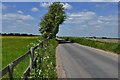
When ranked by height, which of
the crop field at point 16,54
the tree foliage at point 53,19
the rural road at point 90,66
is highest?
the tree foliage at point 53,19

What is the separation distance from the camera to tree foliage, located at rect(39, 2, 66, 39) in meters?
97.4

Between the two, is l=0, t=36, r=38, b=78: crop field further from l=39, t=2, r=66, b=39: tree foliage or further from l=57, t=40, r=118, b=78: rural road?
l=39, t=2, r=66, b=39: tree foliage

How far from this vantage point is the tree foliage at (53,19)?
97.4m

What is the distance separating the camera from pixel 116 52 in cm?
3388

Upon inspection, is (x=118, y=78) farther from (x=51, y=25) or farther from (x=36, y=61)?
(x=51, y=25)

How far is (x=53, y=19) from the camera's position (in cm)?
10094

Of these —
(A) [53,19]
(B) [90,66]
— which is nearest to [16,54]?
(B) [90,66]

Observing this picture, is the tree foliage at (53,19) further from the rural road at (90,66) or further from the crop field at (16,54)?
the rural road at (90,66)

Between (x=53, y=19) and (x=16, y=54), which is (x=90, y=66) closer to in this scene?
(x=16, y=54)

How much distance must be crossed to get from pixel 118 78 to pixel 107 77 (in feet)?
1.95

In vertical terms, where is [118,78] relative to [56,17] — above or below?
below

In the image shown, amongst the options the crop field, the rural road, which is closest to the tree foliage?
the crop field

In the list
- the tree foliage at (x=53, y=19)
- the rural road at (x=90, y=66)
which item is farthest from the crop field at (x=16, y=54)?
the tree foliage at (x=53, y=19)

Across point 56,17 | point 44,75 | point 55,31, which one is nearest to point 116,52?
point 44,75
